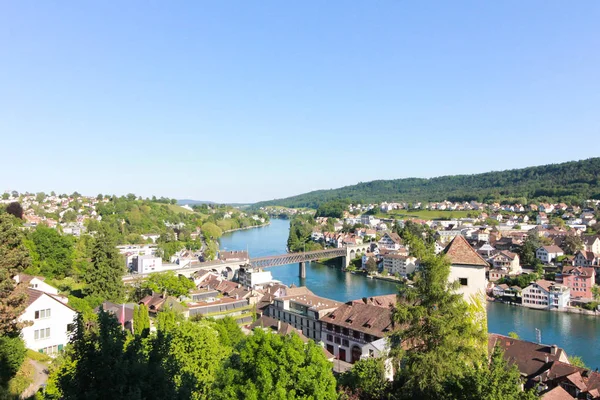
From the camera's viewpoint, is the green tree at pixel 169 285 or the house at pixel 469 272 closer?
the house at pixel 469 272

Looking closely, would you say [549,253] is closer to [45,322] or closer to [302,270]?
[302,270]

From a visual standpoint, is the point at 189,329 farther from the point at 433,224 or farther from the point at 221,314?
the point at 433,224

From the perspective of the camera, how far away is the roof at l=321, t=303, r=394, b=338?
750 inches

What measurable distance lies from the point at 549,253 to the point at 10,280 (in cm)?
4960

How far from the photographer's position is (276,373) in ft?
26.6

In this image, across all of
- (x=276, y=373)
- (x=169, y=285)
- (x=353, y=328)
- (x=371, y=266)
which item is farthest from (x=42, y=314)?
(x=371, y=266)

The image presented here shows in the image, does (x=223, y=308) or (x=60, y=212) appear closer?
(x=223, y=308)

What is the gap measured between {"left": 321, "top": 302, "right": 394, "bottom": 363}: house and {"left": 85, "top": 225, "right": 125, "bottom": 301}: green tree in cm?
1069

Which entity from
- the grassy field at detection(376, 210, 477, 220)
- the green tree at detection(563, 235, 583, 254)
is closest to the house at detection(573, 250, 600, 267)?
the green tree at detection(563, 235, 583, 254)

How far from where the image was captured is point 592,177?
3656 inches

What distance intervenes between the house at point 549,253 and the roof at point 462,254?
4244 cm

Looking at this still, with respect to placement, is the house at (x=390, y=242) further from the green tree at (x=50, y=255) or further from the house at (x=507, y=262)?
the green tree at (x=50, y=255)

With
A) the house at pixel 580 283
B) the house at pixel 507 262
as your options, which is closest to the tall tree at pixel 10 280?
the house at pixel 580 283

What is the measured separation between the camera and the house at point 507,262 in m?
44.4
